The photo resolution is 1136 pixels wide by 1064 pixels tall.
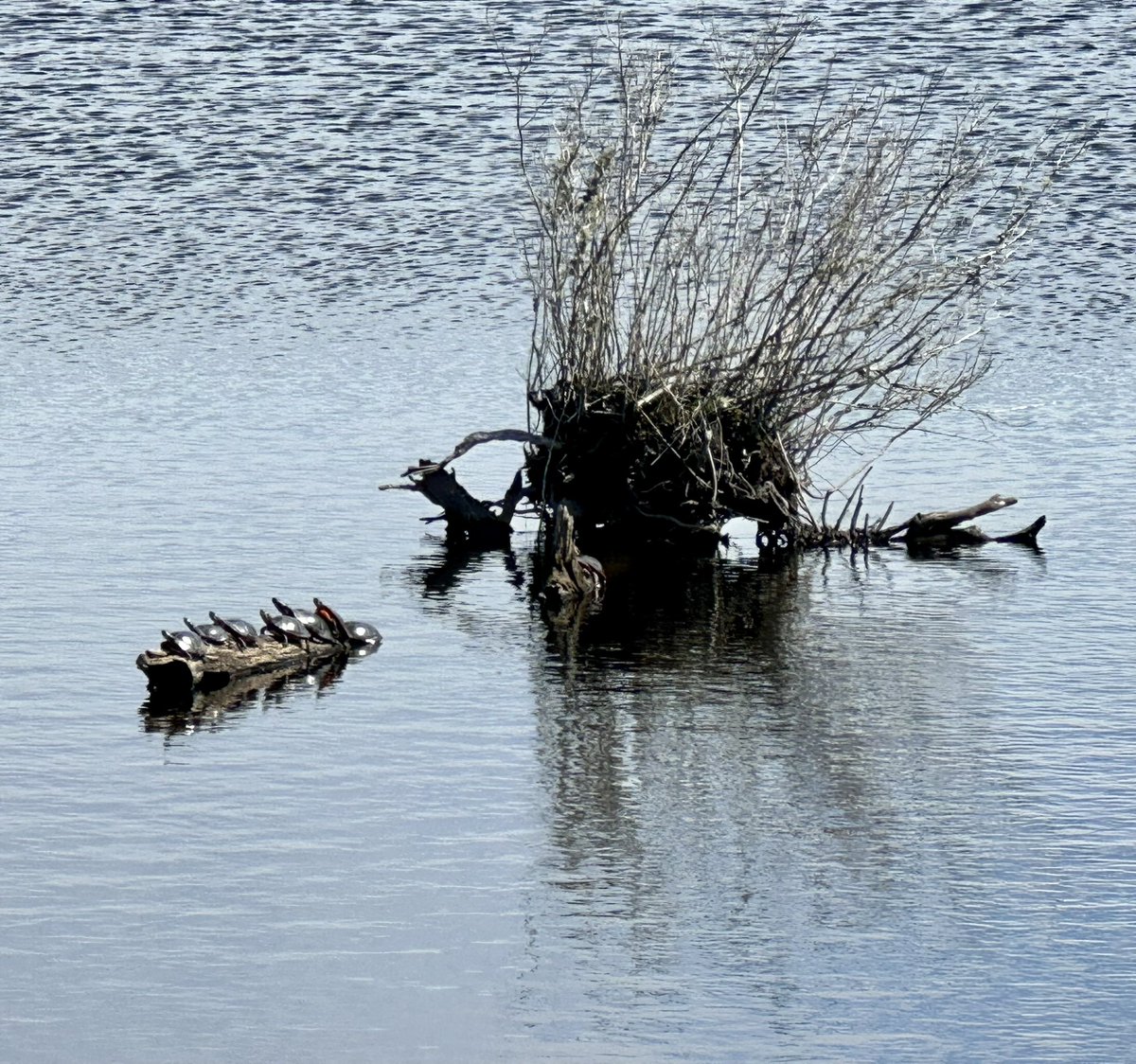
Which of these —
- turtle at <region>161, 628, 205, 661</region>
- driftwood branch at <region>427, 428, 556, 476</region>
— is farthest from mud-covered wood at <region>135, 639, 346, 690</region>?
driftwood branch at <region>427, 428, 556, 476</region>

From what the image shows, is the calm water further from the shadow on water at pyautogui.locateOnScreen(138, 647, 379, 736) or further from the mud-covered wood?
the mud-covered wood

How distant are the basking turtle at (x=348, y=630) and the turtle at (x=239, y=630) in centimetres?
42

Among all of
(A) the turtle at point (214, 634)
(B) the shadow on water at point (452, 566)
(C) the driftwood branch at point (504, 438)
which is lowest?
(B) the shadow on water at point (452, 566)

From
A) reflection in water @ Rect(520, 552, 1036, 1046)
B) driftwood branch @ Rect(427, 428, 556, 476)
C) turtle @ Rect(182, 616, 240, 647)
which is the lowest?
reflection in water @ Rect(520, 552, 1036, 1046)

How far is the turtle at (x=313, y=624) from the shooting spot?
14.1 m

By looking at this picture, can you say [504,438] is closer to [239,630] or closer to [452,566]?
[452,566]

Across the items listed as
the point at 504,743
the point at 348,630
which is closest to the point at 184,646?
the point at 348,630

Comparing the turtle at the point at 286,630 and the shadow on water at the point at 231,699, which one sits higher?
the turtle at the point at 286,630

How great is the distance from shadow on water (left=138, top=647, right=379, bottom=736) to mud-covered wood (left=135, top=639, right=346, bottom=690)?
1.5 inches

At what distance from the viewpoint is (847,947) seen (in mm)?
9609

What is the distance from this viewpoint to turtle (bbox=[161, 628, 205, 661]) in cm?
1321

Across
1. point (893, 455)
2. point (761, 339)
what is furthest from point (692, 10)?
point (761, 339)

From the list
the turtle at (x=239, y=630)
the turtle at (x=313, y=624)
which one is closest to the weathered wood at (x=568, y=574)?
the turtle at (x=313, y=624)

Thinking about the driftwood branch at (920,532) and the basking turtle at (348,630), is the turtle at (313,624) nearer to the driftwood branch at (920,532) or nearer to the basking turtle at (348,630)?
the basking turtle at (348,630)
